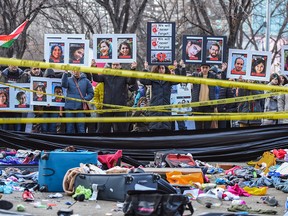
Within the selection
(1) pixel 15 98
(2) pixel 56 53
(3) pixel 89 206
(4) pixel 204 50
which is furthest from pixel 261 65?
(3) pixel 89 206

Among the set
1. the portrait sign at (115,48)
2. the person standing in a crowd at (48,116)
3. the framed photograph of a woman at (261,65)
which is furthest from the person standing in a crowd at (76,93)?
the framed photograph of a woman at (261,65)

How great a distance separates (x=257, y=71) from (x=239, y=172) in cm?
370

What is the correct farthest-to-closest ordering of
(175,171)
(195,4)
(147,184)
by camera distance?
(195,4), (175,171), (147,184)

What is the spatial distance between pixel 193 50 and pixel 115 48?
1.68 metres

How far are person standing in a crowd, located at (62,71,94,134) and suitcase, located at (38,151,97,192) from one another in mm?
4744

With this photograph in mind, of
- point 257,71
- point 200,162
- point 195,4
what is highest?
point 195,4

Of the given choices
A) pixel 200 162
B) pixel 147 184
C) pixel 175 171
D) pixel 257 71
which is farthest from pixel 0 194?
pixel 257 71

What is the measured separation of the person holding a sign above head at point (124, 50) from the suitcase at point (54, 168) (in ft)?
14.5

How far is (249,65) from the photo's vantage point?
1449 cm

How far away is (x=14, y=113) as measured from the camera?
597 inches

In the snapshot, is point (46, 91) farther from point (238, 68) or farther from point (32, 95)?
point (238, 68)

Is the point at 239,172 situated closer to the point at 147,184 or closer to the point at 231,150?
the point at 231,150

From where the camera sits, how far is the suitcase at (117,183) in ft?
29.0

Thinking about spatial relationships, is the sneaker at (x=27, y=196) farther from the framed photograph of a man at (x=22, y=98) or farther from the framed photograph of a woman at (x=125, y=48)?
the framed photograph of a man at (x=22, y=98)
